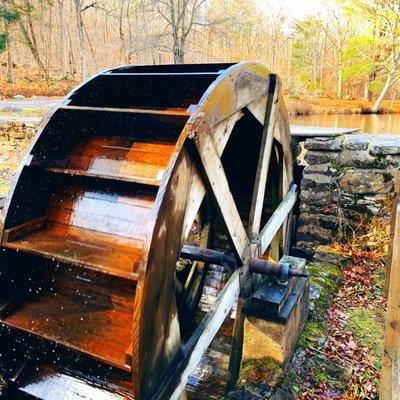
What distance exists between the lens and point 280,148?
394 cm

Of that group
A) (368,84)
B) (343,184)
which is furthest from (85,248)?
(368,84)

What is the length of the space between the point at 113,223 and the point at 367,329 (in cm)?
262

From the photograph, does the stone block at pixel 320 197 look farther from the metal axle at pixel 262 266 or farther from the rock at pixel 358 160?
the metal axle at pixel 262 266

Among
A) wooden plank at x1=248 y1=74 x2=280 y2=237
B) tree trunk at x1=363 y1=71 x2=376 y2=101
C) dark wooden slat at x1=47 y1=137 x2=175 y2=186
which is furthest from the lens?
tree trunk at x1=363 y1=71 x2=376 y2=101

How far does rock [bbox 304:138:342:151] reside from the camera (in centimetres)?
494

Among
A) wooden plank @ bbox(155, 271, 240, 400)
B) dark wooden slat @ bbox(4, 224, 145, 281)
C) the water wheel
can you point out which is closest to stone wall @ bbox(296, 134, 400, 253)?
the water wheel

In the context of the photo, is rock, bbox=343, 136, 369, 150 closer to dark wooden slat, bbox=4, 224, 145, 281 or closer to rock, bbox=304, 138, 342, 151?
rock, bbox=304, 138, 342, 151

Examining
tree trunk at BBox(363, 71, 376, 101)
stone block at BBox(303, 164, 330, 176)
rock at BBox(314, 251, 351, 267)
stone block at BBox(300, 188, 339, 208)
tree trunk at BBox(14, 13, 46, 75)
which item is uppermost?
tree trunk at BBox(14, 13, 46, 75)

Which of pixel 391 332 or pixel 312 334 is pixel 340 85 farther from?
pixel 391 332

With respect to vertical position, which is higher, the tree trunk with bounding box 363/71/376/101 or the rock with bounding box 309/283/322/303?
the tree trunk with bounding box 363/71/376/101

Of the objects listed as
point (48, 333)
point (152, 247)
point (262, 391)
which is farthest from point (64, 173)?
point (262, 391)

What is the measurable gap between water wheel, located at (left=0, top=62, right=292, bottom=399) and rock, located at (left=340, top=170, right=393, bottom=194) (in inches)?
85.0

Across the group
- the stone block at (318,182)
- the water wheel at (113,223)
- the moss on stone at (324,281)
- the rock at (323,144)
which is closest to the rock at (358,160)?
the rock at (323,144)

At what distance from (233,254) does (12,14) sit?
16.9 meters
